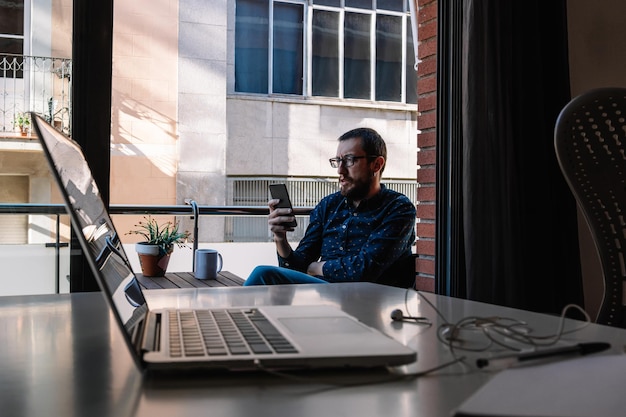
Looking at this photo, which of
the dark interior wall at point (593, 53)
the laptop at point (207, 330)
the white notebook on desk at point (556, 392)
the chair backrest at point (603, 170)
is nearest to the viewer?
the white notebook on desk at point (556, 392)

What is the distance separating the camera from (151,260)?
9.03 ft

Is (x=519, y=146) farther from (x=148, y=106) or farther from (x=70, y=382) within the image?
(x=148, y=106)

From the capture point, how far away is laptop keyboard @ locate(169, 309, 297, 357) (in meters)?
0.59

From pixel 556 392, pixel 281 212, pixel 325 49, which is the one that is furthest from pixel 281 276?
pixel 325 49

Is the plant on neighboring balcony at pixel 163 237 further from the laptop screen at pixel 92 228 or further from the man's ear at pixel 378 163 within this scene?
the laptop screen at pixel 92 228

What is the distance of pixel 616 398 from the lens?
0.48m

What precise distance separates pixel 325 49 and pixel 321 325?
8.73 meters

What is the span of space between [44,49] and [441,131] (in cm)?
145

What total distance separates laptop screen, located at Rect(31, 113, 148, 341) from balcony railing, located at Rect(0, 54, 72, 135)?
1.41m

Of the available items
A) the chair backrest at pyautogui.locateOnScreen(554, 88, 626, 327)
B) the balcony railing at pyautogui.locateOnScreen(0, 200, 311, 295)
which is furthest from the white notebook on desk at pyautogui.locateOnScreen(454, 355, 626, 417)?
the balcony railing at pyautogui.locateOnScreen(0, 200, 311, 295)

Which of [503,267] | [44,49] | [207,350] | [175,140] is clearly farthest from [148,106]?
[207,350]

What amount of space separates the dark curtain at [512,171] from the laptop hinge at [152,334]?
1.71 meters

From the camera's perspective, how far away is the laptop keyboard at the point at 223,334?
59cm

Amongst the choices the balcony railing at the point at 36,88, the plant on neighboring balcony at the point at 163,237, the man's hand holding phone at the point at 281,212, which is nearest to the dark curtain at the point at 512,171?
the man's hand holding phone at the point at 281,212
